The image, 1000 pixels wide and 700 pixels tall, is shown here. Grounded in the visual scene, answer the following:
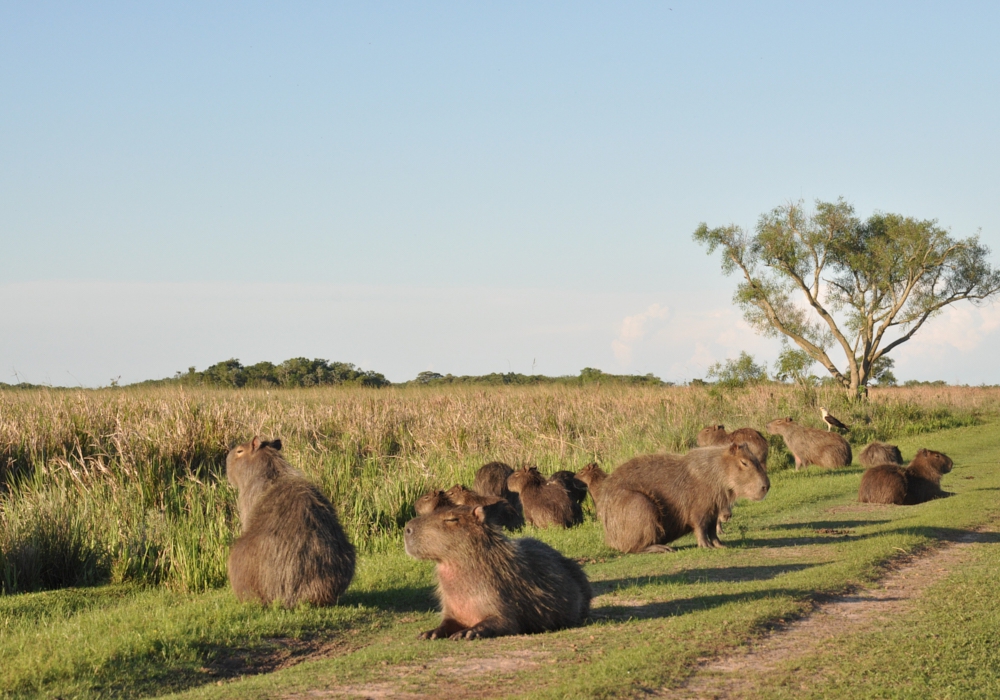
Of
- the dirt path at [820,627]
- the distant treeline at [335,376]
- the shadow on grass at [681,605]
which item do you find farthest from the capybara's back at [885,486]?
the distant treeline at [335,376]

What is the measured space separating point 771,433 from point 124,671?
14.6m

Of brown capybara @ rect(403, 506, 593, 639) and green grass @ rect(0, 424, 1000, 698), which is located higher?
brown capybara @ rect(403, 506, 593, 639)

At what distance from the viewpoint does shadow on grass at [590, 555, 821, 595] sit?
7.39 meters

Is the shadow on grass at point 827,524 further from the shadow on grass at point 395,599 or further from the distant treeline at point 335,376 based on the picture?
the distant treeline at point 335,376

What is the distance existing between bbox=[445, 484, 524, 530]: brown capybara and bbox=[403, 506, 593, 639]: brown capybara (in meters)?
2.11

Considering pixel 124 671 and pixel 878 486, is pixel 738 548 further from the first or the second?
pixel 124 671

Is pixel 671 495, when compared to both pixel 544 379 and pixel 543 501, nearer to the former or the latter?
pixel 543 501

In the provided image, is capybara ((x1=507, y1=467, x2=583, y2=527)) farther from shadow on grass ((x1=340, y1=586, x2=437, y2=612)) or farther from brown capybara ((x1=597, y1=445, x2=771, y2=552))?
shadow on grass ((x1=340, y1=586, x2=437, y2=612))

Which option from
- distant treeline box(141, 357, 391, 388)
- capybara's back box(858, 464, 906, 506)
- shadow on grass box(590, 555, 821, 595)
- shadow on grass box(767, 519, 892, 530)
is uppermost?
distant treeline box(141, 357, 391, 388)

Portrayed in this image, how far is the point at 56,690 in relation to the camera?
501cm

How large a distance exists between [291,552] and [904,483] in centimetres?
906

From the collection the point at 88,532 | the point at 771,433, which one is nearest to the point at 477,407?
the point at 771,433

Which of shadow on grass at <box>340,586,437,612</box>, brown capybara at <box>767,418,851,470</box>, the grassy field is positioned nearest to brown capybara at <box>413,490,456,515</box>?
the grassy field

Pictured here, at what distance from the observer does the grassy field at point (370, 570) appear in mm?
5078
